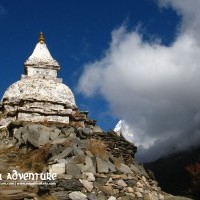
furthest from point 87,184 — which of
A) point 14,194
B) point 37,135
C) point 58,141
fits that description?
point 37,135

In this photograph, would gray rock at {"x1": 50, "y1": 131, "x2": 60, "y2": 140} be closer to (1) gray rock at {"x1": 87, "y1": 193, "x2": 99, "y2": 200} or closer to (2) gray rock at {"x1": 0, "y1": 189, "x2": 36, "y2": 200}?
(1) gray rock at {"x1": 87, "y1": 193, "x2": 99, "y2": 200}

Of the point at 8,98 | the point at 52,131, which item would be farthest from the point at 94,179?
the point at 8,98

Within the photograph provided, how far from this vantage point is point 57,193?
14.9m

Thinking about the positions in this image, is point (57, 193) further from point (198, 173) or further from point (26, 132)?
point (198, 173)

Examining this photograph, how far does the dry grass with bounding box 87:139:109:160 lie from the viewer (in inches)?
714

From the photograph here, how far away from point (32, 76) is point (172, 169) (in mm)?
15914

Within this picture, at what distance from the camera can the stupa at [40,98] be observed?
25641mm

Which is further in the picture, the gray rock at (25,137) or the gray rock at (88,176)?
the gray rock at (25,137)

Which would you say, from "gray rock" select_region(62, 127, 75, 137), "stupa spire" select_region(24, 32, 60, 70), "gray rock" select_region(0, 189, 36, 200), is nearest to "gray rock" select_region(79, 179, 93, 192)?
"gray rock" select_region(0, 189, 36, 200)

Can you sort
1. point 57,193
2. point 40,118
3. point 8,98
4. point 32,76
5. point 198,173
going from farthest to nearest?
point 198,173
point 32,76
point 8,98
point 40,118
point 57,193

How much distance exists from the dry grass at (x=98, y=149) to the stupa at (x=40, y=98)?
7.08 m

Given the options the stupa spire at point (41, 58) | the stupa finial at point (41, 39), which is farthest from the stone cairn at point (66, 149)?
the stupa finial at point (41, 39)

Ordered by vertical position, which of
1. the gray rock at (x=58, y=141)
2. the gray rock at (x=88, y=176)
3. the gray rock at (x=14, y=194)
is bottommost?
the gray rock at (x=14, y=194)

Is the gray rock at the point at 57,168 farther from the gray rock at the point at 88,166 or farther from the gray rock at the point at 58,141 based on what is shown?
the gray rock at the point at 58,141
